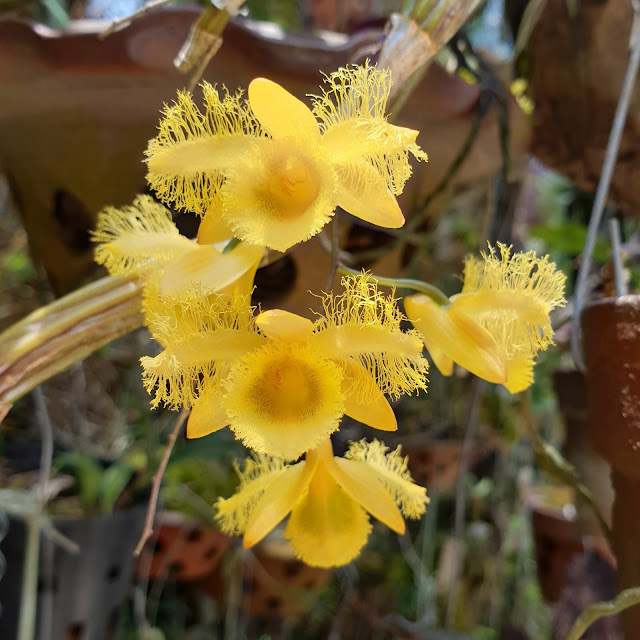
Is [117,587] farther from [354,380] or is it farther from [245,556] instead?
[354,380]

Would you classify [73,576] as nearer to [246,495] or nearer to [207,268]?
[246,495]

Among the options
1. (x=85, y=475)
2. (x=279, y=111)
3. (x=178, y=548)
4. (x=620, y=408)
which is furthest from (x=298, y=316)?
(x=178, y=548)

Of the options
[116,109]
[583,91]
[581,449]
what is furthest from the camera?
[581,449]

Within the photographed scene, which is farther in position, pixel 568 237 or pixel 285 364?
pixel 568 237

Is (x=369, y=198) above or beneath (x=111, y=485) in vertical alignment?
above

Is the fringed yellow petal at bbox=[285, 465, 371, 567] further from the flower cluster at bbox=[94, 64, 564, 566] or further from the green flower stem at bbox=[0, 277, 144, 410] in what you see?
the green flower stem at bbox=[0, 277, 144, 410]

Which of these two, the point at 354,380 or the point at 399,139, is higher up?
the point at 399,139

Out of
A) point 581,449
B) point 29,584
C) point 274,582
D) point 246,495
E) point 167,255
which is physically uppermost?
point 167,255

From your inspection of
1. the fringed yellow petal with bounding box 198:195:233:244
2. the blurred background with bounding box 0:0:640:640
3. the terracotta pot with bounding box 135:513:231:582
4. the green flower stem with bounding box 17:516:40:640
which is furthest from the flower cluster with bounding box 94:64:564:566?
the terracotta pot with bounding box 135:513:231:582

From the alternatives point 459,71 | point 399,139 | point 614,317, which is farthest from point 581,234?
point 399,139
